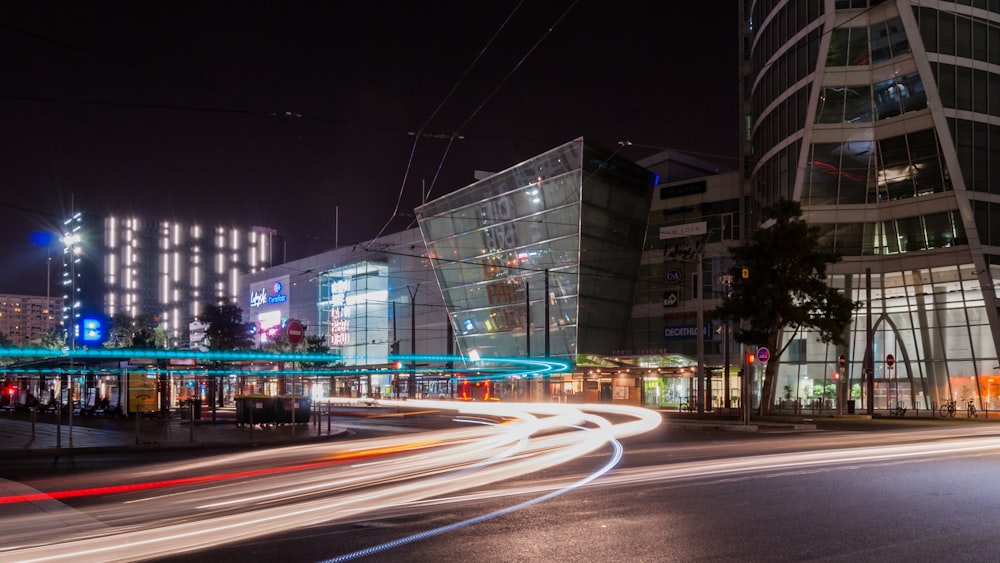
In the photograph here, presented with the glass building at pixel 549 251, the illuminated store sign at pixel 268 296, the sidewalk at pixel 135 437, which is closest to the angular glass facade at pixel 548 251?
the glass building at pixel 549 251

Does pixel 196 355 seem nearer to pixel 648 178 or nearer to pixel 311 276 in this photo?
pixel 648 178

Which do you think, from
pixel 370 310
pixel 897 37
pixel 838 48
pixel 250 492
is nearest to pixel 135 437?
pixel 250 492

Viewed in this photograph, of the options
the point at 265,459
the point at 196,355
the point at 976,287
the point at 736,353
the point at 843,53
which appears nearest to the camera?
the point at 265,459

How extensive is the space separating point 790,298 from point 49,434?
103 ft

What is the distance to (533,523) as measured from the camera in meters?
9.93

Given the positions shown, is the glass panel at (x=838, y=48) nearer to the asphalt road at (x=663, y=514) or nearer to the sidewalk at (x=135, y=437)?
the sidewalk at (x=135, y=437)

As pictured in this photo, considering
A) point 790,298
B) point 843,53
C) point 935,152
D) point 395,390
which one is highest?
point 843,53

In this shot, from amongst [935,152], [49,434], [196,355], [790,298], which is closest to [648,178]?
[935,152]

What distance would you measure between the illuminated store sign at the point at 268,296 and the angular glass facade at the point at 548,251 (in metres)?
45.8

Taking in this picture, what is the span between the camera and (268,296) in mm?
111438

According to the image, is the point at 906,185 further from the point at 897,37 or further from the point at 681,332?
the point at 681,332

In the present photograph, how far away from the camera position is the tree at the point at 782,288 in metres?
39.7

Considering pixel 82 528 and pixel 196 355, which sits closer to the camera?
pixel 82 528

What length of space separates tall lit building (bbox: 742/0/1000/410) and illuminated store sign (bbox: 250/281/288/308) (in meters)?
71.7
